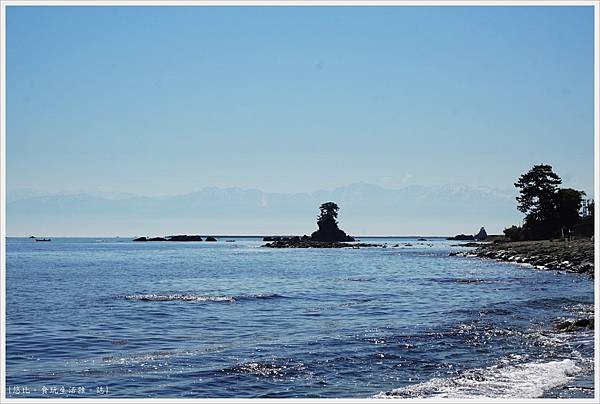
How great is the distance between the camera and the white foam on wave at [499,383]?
14609 mm

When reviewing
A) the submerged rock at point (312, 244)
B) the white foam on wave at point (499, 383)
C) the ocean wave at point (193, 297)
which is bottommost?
the white foam on wave at point (499, 383)

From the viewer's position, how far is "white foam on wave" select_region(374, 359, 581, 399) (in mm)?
14609

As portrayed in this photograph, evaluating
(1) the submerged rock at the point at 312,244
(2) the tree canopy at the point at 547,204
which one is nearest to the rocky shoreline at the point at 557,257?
(2) the tree canopy at the point at 547,204

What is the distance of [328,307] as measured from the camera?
32.9 m

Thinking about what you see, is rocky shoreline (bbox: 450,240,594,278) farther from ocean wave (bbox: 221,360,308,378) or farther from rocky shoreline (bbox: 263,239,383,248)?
rocky shoreline (bbox: 263,239,383,248)

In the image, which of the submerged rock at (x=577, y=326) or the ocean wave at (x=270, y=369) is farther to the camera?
the submerged rock at (x=577, y=326)

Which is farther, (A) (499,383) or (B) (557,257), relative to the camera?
(B) (557,257)

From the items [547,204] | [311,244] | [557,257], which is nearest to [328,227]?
[311,244]

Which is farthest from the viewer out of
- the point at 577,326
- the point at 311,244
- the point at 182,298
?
the point at 311,244

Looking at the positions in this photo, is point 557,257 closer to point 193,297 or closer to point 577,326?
point 193,297

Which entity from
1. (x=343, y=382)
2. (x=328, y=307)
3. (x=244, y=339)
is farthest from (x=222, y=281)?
(x=343, y=382)

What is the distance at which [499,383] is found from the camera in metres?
15.5

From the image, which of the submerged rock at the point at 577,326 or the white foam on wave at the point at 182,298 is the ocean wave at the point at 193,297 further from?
the submerged rock at the point at 577,326

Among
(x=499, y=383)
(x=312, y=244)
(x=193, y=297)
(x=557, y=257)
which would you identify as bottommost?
(x=499, y=383)
